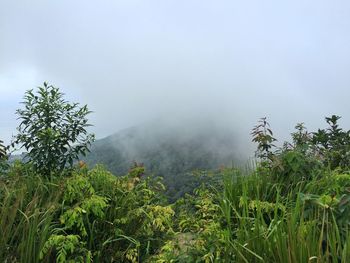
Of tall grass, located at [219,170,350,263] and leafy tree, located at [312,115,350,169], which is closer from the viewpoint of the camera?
tall grass, located at [219,170,350,263]

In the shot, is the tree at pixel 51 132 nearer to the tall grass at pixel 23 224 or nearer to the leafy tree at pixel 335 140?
the tall grass at pixel 23 224

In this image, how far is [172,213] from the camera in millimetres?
4172

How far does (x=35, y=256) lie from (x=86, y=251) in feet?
1.39

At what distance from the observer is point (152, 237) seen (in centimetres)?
412

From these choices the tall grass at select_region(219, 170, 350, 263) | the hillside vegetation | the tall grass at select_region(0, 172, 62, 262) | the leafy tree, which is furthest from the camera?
the leafy tree

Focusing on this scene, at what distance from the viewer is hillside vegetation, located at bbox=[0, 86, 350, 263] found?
2992mm

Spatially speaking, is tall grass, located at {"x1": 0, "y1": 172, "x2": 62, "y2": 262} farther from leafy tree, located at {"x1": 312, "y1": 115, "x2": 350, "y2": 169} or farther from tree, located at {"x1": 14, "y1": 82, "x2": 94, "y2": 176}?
leafy tree, located at {"x1": 312, "y1": 115, "x2": 350, "y2": 169}

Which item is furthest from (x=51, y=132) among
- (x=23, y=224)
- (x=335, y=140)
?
(x=335, y=140)

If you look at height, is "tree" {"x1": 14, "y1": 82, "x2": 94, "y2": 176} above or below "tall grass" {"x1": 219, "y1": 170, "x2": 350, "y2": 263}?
above

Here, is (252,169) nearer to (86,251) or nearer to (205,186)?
(205,186)

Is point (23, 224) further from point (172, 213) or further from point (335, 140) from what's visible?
point (335, 140)

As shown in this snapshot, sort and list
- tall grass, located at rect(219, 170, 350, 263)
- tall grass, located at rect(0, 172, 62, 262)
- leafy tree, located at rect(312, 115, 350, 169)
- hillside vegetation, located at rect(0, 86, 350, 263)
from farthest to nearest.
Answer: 1. leafy tree, located at rect(312, 115, 350, 169)
2. tall grass, located at rect(0, 172, 62, 262)
3. hillside vegetation, located at rect(0, 86, 350, 263)
4. tall grass, located at rect(219, 170, 350, 263)

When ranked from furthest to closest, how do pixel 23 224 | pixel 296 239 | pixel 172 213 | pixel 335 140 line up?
1. pixel 335 140
2. pixel 172 213
3. pixel 23 224
4. pixel 296 239

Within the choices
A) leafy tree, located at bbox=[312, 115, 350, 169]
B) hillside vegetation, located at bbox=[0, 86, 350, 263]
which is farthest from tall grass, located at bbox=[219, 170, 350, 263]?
leafy tree, located at bbox=[312, 115, 350, 169]
